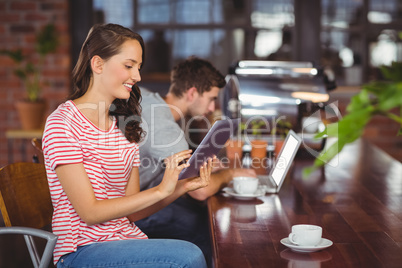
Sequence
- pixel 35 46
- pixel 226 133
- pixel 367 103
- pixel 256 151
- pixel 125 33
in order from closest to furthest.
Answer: pixel 367 103 < pixel 125 33 < pixel 226 133 < pixel 256 151 < pixel 35 46

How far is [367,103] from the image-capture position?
988 millimetres

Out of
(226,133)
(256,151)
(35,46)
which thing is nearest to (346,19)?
(256,151)

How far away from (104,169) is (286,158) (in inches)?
30.5

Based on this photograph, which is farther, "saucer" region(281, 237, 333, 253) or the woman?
the woman

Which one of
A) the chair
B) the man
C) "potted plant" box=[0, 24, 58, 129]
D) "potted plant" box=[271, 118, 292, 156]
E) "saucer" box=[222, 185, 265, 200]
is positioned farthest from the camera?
"potted plant" box=[0, 24, 58, 129]

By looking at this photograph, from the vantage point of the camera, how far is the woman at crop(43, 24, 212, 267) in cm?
157

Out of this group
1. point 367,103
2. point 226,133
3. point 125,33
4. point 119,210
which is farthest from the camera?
point 226,133

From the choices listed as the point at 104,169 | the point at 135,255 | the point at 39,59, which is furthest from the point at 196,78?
the point at 39,59

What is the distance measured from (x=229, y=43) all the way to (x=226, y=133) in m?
2.44

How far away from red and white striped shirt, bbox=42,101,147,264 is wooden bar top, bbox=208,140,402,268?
1.01 ft

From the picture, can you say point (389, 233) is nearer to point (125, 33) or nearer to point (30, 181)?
point (125, 33)

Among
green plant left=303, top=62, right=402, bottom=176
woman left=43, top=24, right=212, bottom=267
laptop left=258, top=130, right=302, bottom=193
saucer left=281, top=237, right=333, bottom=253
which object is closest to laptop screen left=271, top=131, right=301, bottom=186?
laptop left=258, top=130, right=302, bottom=193

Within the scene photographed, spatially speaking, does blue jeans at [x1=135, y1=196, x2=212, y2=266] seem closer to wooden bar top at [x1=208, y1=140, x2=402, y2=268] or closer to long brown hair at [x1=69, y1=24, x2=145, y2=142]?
wooden bar top at [x1=208, y1=140, x2=402, y2=268]

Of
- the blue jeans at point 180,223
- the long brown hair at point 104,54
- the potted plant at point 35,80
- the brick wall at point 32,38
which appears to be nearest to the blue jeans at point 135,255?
the long brown hair at point 104,54
